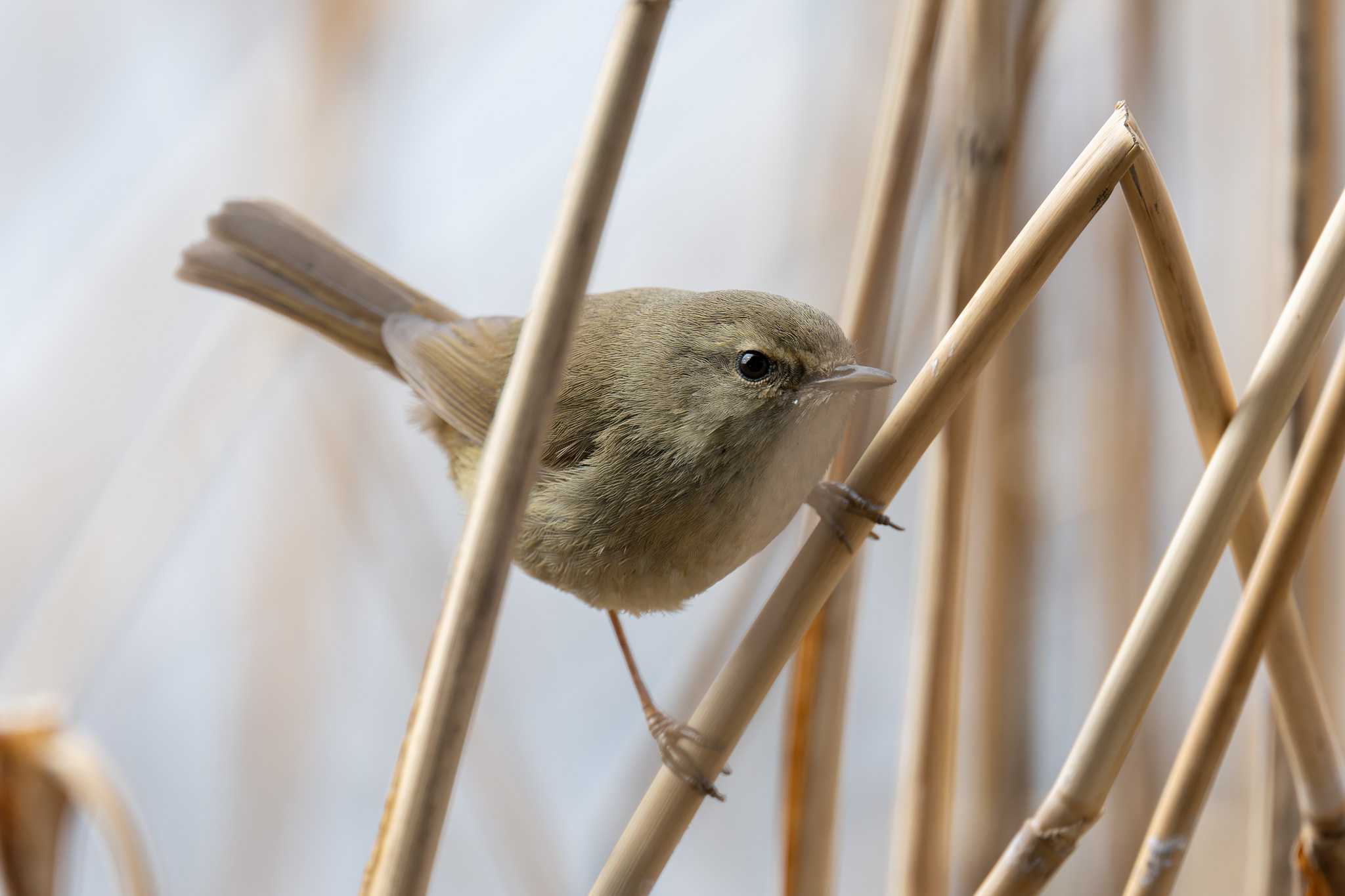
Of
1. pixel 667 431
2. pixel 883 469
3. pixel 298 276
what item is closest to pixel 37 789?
pixel 298 276

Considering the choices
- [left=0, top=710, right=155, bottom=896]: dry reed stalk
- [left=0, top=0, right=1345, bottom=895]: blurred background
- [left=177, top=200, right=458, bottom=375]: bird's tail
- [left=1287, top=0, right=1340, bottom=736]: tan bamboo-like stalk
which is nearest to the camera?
[left=1287, top=0, right=1340, bottom=736]: tan bamboo-like stalk

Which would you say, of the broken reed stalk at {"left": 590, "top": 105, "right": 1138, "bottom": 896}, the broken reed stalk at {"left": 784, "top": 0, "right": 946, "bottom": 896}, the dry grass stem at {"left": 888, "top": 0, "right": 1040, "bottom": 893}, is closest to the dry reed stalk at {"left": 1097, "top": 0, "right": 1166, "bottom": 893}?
the dry grass stem at {"left": 888, "top": 0, "right": 1040, "bottom": 893}

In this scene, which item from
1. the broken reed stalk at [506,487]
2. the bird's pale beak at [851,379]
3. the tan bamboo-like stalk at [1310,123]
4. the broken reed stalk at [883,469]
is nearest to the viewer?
the broken reed stalk at [506,487]

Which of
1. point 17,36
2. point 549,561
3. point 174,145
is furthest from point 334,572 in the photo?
point 17,36

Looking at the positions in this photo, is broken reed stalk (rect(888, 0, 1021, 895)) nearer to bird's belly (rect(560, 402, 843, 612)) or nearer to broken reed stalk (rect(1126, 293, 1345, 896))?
bird's belly (rect(560, 402, 843, 612))

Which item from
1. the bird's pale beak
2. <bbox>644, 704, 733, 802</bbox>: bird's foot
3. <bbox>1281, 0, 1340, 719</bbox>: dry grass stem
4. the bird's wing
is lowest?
<bbox>644, 704, 733, 802</bbox>: bird's foot

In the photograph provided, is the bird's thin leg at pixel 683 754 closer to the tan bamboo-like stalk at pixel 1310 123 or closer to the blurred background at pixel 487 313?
the blurred background at pixel 487 313

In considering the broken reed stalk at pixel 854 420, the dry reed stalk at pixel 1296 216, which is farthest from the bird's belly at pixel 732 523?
the dry reed stalk at pixel 1296 216
